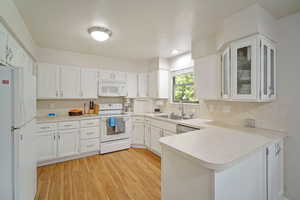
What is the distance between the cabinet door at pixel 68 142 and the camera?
2.74 metres

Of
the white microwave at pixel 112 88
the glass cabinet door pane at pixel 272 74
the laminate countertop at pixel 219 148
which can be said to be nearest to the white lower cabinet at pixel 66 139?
the white microwave at pixel 112 88

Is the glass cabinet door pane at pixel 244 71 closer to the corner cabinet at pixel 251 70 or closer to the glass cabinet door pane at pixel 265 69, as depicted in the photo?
the corner cabinet at pixel 251 70

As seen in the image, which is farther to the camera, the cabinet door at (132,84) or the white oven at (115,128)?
the cabinet door at (132,84)

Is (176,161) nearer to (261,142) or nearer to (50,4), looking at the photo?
(261,142)

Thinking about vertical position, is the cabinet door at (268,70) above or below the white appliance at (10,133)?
above

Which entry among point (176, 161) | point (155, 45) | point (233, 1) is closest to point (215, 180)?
point (176, 161)

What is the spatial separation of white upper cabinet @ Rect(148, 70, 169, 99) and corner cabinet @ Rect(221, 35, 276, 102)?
2.01 m

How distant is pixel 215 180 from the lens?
90 centimetres

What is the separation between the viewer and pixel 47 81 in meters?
2.88

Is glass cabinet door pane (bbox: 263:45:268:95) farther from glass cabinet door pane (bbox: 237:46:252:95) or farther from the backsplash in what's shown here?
the backsplash

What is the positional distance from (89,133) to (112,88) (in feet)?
4.16

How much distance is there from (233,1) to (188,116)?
7.20 feet

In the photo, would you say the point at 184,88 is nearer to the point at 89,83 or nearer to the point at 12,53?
the point at 89,83

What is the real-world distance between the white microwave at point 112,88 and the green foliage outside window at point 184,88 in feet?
4.74
